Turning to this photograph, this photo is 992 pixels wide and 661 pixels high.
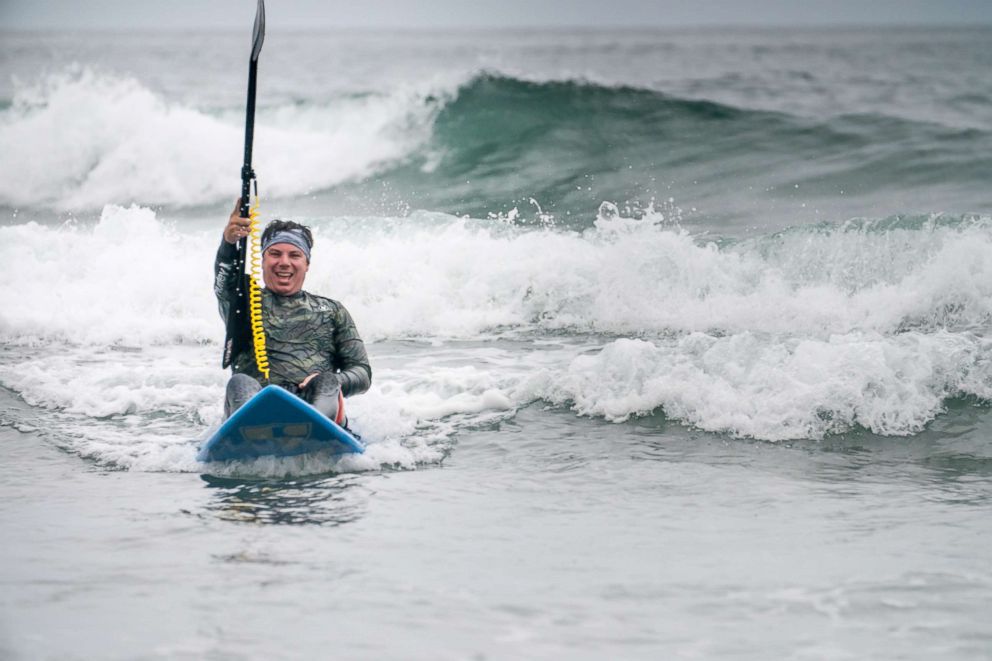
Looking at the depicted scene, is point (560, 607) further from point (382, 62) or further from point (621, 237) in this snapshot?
point (382, 62)

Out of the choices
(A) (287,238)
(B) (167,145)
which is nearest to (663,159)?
(B) (167,145)

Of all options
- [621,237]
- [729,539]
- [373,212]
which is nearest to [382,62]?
[373,212]

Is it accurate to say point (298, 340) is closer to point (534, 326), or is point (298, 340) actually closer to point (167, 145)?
point (534, 326)

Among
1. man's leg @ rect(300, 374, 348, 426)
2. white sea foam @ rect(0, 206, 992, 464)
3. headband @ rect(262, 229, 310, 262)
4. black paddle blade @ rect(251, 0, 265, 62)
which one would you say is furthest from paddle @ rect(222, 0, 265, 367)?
white sea foam @ rect(0, 206, 992, 464)

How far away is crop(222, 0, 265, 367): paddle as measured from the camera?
18.9 feet

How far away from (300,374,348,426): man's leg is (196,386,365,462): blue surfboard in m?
0.10

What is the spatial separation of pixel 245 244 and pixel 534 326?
4.89 meters

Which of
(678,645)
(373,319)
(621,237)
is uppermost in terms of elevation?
(621,237)

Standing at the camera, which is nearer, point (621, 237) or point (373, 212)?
point (621, 237)

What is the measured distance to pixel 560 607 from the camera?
4.05 m

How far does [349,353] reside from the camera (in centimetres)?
652

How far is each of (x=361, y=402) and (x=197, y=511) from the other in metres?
2.76

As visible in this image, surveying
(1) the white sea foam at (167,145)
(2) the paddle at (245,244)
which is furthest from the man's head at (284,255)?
(1) the white sea foam at (167,145)

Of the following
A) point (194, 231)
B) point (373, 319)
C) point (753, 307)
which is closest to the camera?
point (753, 307)
